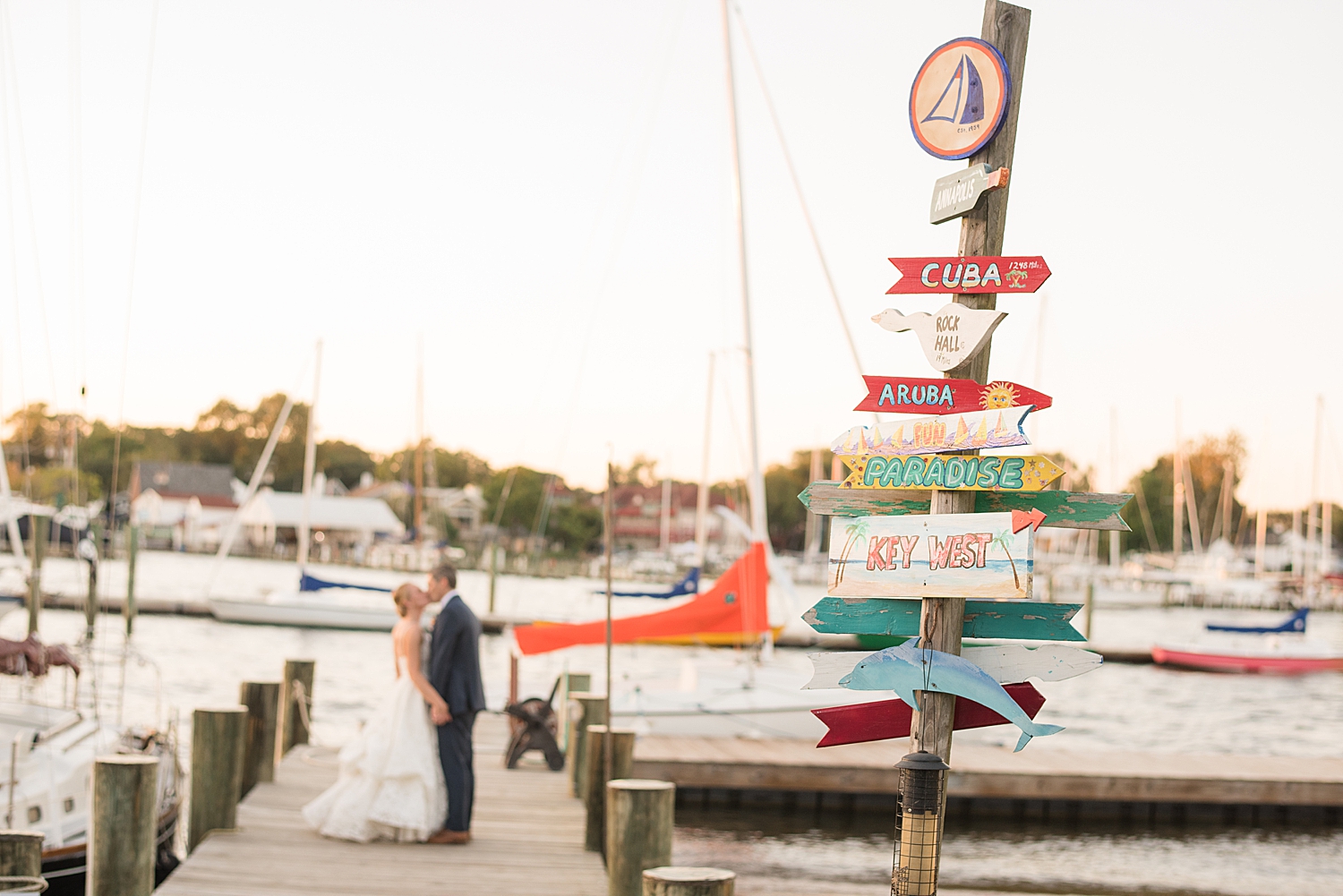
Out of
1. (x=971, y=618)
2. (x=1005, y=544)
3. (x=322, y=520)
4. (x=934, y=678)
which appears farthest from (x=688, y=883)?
(x=322, y=520)

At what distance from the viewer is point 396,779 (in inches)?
304

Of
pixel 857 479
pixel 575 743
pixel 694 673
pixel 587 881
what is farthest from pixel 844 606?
pixel 694 673

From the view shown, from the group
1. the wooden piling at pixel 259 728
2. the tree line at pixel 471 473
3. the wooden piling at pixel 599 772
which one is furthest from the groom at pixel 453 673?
the tree line at pixel 471 473

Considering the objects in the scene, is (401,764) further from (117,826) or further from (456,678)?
(117,826)

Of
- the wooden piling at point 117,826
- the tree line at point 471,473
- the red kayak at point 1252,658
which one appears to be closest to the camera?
the wooden piling at point 117,826

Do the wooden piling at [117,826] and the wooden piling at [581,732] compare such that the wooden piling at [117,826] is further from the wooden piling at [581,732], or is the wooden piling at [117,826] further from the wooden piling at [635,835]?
the wooden piling at [581,732]

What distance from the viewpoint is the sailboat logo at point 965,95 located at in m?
3.97

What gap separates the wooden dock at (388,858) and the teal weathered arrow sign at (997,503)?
3.94 metres

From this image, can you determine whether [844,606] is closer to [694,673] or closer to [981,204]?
[981,204]

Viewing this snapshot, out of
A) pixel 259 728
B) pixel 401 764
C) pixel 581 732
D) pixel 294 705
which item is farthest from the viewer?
pixel 294 705

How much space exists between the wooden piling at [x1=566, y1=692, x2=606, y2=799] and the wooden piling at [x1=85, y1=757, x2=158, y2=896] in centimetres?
345

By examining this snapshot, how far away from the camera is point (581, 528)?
3863 inches

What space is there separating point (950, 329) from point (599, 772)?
5.11m

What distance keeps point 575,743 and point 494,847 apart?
6.64ft
